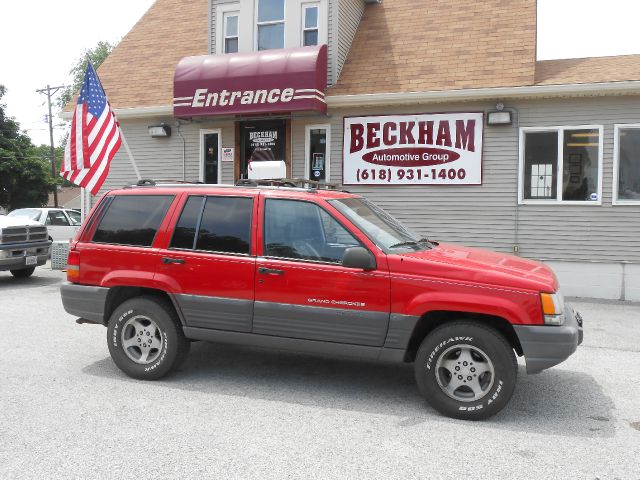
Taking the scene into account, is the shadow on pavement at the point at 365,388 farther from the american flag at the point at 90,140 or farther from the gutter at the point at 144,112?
the gutter at the point at 144,112

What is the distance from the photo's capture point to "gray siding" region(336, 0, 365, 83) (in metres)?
12.8

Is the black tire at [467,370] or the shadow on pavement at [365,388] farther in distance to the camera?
the shadow on pavement at [365,388]

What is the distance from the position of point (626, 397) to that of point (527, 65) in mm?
7919

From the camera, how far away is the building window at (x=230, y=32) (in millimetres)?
13758

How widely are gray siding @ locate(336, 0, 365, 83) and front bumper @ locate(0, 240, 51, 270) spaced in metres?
7.50

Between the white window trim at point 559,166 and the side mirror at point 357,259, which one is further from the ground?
the white window trim at point 559,166

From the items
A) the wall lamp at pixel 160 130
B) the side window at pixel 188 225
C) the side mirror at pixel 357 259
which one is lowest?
the side mirror at pixel 357 259

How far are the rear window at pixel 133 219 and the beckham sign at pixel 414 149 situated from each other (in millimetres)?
7330

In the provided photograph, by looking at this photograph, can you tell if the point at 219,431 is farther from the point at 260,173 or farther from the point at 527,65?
the point at 527,65

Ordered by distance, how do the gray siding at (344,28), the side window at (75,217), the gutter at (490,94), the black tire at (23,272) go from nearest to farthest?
the gutter at (490,94) < the gray siding at (344,28) < the black tire at (23,272) < the side window at (75,217)

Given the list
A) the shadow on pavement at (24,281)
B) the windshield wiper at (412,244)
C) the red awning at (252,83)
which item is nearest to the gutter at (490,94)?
the red awning at (252,83)

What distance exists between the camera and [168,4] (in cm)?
1667

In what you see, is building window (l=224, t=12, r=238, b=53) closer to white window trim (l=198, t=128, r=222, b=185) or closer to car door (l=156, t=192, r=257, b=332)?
white window trim (l=198, t=128, r=222, b=185)

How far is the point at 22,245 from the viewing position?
1212 centimetres
